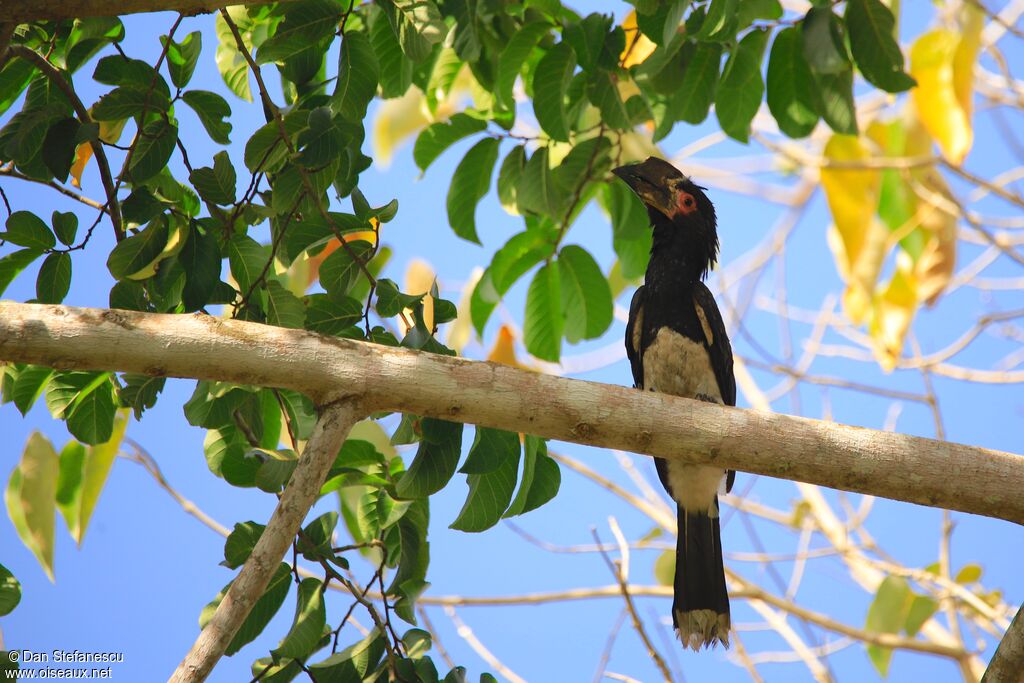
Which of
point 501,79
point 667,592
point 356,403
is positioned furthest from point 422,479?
point 667,592

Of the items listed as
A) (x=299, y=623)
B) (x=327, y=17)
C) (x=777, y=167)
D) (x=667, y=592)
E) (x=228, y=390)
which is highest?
(x=777, y=167)

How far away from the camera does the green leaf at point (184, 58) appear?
101 inches

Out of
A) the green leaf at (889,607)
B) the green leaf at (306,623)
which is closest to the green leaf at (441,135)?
the green leaf at (306,623)

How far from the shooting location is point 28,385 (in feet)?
8.03

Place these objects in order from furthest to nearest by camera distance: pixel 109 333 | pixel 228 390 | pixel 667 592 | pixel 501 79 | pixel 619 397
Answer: pixel 667 592, pixel 501 79, pixel 228 390, pixel 619 397, pixel 109 333

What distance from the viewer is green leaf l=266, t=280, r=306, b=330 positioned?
252cm

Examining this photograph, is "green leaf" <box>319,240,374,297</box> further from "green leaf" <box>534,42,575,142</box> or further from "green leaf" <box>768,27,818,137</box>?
"green leaf" <box>768,27,818,137</box>

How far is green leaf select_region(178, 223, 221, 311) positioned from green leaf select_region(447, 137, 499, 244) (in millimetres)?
1083

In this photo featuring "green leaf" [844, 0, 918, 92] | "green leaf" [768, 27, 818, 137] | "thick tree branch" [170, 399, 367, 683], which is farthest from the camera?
"green leaf" [768, 27, 818, 137]

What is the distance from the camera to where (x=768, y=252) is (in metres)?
6.42

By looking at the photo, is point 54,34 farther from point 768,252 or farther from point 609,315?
point 768,252

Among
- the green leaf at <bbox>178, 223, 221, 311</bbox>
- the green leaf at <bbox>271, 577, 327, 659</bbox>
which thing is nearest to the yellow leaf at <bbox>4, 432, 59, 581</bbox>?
the green leaf at <bbox>178, 223, 221, 311</bbox>

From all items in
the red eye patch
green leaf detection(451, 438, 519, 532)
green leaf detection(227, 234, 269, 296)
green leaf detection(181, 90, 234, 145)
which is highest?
the red eye patch

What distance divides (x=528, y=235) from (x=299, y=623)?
5.28ft
